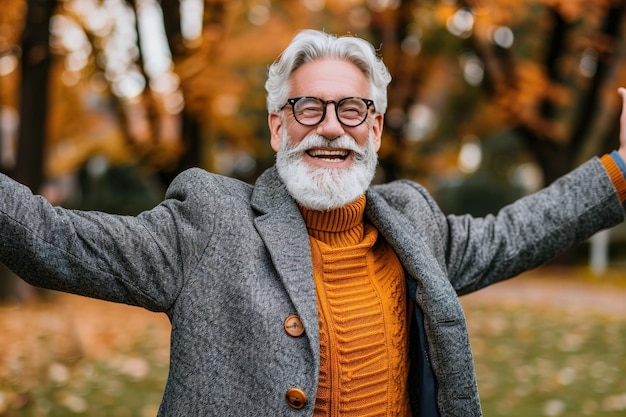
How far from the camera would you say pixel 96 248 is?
5.79 ft

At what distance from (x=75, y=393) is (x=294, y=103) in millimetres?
4002

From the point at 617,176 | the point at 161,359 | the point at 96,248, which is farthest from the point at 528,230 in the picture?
the point at 161,359

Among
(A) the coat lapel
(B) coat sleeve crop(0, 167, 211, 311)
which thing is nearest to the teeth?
(A) the coat lapel

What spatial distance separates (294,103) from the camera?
6.88ft

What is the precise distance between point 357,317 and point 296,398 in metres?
0.31

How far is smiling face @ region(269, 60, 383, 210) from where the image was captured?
207 centimetres

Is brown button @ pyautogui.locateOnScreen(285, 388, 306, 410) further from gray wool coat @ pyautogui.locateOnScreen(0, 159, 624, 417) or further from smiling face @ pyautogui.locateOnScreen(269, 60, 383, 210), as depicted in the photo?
smiling face @ pyautogui.locateOnScreen(269, 60, 383, 210)

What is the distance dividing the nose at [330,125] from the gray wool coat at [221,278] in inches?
8.6

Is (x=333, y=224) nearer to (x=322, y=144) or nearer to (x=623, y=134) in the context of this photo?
(x=322, y=144)

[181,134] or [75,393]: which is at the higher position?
[181,134]

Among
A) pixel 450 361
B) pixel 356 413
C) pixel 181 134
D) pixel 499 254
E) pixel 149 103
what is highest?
pixel 149 103

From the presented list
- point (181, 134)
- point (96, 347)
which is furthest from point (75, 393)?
point (181, 134)

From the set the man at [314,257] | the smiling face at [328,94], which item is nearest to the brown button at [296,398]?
the man at [314,257]

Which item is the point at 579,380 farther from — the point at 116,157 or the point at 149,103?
the point at 116,157
